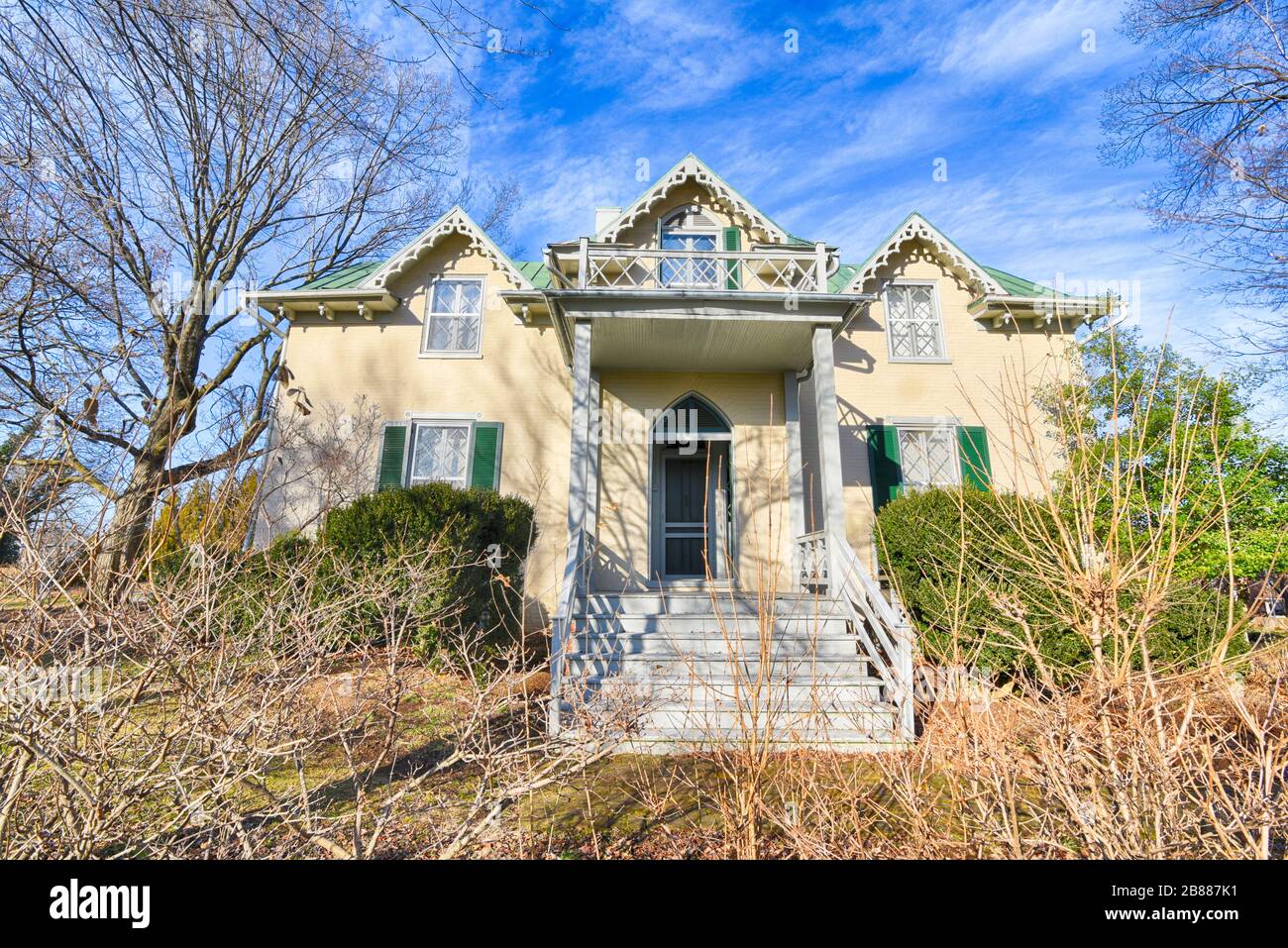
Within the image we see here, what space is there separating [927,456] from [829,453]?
3720mm

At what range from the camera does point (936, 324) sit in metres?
11.8

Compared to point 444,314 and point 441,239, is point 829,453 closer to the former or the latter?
point 444,314

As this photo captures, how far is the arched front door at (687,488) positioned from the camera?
11.0 metres

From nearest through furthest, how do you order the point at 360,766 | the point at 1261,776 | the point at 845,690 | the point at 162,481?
the point at 1261,776 → the point at 162,481 → the point at 360,766 → the point at 845,690

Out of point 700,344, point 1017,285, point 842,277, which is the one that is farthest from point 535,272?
point 1017,285

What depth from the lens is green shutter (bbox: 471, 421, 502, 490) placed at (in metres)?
11.0

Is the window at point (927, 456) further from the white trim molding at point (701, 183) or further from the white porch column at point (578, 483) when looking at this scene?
the white porch column at point (578, 483)

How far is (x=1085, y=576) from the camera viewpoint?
241 centimetres

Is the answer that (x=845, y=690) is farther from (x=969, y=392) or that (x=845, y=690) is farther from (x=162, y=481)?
(x=969, y=392)

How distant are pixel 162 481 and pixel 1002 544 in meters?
4.58

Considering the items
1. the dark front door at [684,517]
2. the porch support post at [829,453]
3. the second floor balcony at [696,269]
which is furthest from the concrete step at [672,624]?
the second floor balcony at [696,269]

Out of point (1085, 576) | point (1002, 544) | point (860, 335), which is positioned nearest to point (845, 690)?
point (1002, 544)

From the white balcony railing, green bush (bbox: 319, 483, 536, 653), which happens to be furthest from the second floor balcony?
green bush (bbox: 319, 483, 536, 653)

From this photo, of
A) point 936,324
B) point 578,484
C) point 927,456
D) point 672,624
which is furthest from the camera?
point 936,324
